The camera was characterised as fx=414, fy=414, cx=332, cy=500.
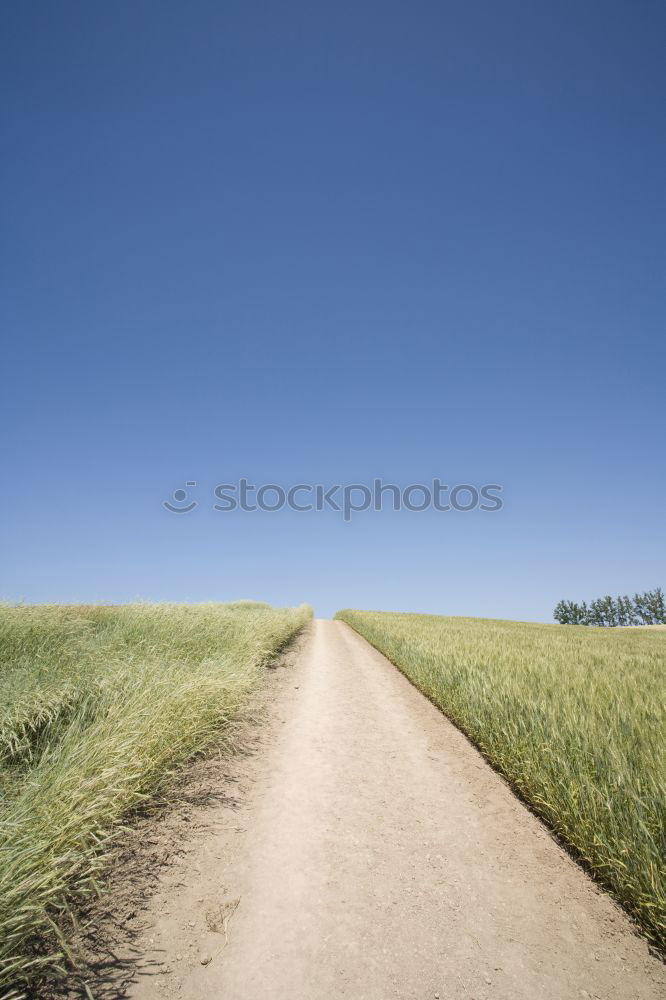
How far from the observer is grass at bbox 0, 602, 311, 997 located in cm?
258

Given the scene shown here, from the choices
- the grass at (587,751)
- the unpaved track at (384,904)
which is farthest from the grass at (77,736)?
the grass at (587,751)

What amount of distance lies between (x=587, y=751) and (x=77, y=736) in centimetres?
532

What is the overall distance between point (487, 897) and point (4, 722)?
5109 mm

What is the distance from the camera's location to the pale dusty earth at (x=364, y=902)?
256cm

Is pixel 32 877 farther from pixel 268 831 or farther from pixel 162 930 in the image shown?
pixel 268 831

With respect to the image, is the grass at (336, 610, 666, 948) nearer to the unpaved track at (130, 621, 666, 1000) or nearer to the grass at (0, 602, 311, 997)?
the unpaved track at (130, 621, 666, 1000)

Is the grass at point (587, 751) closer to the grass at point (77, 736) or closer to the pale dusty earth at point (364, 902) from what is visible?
the pale dusty earth at point (364, 902)

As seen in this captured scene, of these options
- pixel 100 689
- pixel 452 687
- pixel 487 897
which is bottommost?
pixel 487 897

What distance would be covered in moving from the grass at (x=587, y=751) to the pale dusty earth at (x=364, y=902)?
253mm

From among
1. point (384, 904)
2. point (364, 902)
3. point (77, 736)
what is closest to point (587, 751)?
point (384, 904)

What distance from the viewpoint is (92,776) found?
3727 mm

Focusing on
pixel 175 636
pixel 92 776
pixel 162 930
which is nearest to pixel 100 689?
pixel 92 776

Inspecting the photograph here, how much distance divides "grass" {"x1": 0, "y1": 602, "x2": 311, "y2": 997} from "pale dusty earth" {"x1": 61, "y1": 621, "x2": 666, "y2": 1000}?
0.45 m

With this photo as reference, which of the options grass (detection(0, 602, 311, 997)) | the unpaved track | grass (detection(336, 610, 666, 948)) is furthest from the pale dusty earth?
grass (detection(0, 602, 311, 997))
